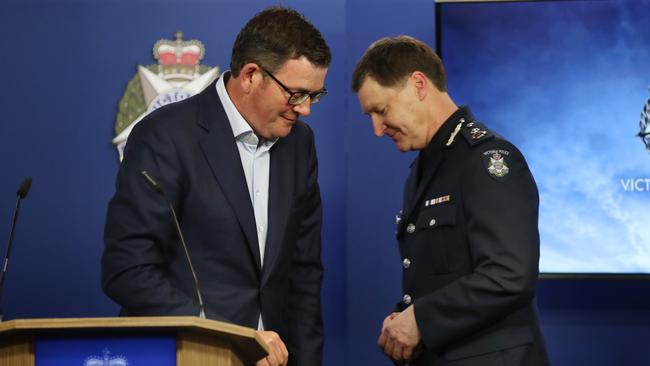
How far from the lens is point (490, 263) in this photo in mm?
2387

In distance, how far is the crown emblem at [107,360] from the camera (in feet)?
6.37

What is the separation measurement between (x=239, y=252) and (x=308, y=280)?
14.0 inches

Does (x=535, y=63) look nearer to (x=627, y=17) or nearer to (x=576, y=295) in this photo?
(x=627, y=17)

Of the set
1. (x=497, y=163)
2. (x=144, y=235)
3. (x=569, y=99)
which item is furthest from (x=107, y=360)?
(x=569, y=99)

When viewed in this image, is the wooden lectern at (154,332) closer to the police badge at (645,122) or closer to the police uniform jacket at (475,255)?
the police uniform jacket at (475,255)

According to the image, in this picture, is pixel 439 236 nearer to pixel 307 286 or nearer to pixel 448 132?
pixel 448 132

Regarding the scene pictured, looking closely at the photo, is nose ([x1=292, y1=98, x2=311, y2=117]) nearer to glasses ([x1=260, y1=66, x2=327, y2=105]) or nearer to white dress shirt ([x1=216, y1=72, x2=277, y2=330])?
glasses ([x1=260, y1=66, x2=327, y2=105])

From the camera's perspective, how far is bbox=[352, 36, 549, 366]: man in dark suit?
7.86ft

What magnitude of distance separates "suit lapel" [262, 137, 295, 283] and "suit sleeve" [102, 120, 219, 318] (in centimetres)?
24

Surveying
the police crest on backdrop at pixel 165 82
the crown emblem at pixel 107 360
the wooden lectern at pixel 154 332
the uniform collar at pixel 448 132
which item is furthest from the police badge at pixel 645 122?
the crown emblem at pixel 107 360

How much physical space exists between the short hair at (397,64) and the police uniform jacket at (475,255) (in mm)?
170

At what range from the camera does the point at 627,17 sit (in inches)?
148

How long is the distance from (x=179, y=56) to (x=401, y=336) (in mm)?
1916

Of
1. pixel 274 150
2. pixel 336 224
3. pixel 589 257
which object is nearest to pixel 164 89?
pixel 336 224
